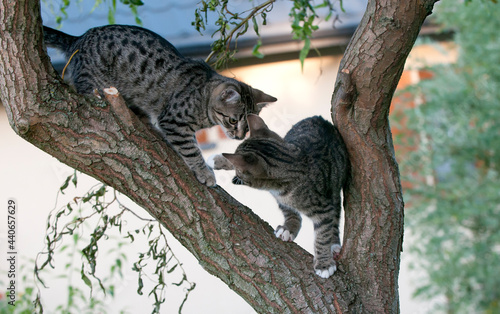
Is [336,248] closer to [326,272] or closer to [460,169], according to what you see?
[326,272]

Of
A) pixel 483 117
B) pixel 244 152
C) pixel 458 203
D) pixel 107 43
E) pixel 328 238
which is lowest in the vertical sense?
pixel 328 238

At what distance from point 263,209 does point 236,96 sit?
6.57 ft

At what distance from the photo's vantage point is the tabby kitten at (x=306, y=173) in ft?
7.28

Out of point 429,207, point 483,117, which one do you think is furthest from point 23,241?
point 483,117

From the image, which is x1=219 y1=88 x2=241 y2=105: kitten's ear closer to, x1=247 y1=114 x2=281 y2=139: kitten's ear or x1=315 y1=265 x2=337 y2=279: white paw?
x1=247 y1=114 x2=281 y2=139: kitten's ear

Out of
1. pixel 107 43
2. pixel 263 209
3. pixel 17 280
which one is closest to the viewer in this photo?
pixel 107 43

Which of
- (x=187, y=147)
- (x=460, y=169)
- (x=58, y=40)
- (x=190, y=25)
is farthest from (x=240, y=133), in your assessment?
(x=460, y=169)

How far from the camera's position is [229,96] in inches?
95.9

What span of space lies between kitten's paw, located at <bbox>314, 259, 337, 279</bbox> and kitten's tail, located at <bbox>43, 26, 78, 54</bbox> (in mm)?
1557

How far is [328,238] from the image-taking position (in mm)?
2264

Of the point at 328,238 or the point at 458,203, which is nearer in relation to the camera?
the point at 328,238

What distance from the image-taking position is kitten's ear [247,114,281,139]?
8.11ft

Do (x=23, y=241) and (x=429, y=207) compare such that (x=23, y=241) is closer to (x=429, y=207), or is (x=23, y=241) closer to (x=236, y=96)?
(x=236, y=96)

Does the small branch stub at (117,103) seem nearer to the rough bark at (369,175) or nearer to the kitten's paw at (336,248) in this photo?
the rough bark at (369,175)
